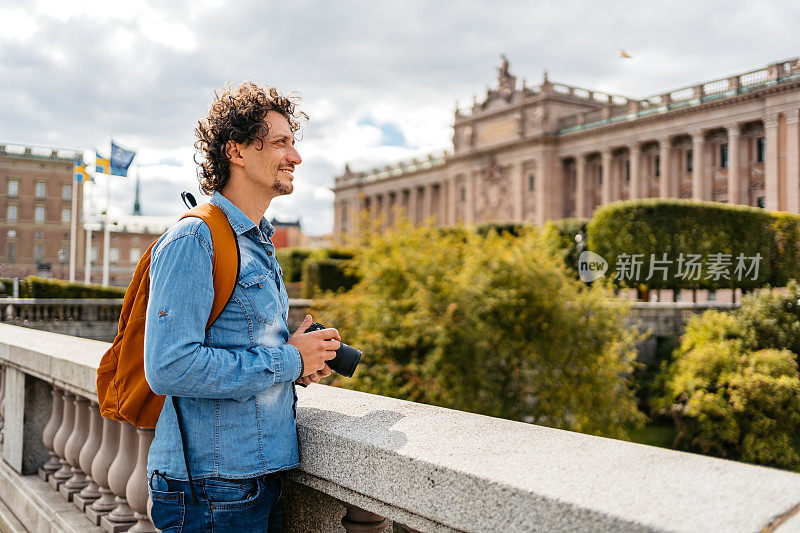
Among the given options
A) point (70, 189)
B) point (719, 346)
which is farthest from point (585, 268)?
point (70, 189)

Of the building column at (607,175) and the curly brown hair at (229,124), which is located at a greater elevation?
the building column at (607,175)

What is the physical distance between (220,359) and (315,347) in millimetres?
408

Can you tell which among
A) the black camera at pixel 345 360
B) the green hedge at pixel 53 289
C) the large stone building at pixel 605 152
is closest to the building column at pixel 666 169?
the large stone building at pixel 605 152

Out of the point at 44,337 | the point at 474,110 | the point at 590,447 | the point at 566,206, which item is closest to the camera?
the point at 590,447

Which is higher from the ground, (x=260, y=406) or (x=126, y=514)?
(x=260, y=406)

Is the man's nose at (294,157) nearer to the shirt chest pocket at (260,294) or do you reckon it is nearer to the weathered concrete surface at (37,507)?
the shirt chest pocket at (260,294)

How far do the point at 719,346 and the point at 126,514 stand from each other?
25265mm

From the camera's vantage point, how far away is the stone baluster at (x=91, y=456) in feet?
13.0

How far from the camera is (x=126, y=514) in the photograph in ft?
11.7

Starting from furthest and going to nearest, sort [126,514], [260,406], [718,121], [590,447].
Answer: [718,121]
[126,514]
[260,406]
[590,447]

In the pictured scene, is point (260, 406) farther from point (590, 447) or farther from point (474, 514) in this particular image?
point (590, 447)

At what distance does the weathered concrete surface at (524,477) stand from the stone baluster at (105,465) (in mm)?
1726

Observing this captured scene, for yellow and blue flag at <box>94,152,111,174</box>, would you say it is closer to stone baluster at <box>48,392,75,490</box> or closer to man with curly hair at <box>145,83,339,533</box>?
stone baluster at <box>48,392,75,490</box>

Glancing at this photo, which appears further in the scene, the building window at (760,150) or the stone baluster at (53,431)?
the building window at (760,150)
